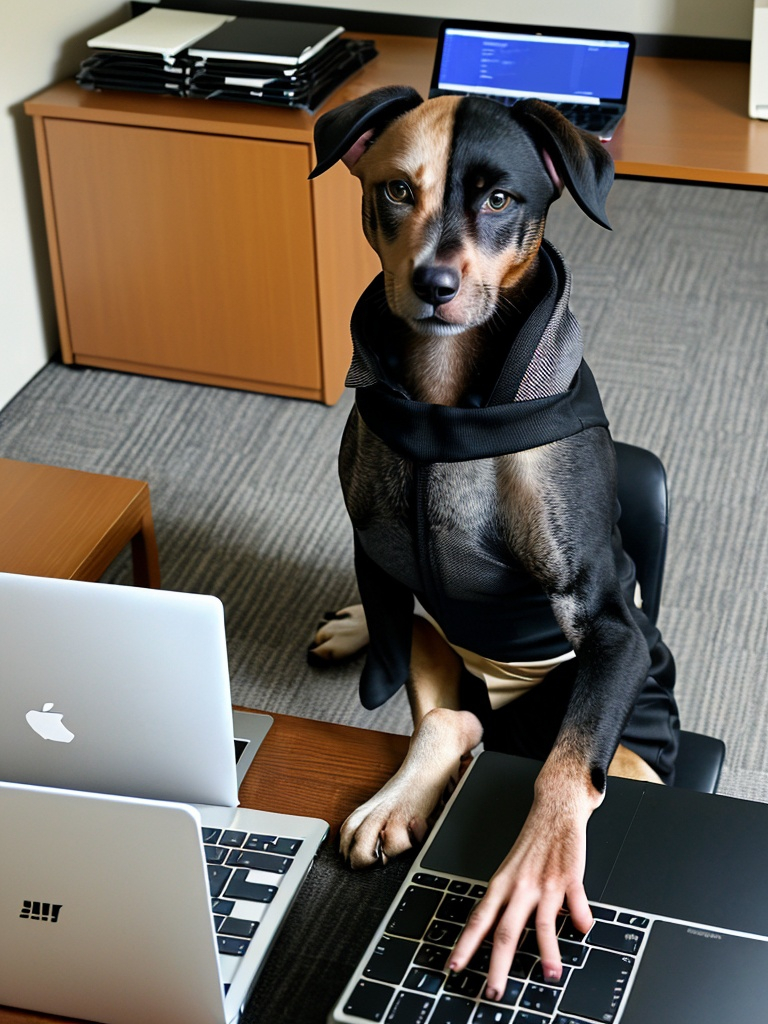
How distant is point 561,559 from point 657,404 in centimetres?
169

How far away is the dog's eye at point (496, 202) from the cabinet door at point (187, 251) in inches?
57.9

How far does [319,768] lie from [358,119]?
579 millimetres

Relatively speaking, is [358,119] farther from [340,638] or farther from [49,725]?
[340,638]

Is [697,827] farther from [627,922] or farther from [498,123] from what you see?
[498,123]

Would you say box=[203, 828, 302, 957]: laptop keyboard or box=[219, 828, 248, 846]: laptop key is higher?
box=[219, 828, 248, 846]: laptop key

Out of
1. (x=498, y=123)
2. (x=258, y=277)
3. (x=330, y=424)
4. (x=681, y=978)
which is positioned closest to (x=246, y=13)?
(x=258, y=277)

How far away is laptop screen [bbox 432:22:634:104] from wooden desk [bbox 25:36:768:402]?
82mm

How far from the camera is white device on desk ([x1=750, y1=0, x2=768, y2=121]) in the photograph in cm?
233

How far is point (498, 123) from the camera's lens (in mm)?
1027

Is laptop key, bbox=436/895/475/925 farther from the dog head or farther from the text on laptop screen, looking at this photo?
the text on laptop screen

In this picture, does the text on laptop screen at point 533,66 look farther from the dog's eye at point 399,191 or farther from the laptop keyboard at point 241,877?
the laptop keyboard at point 241,877

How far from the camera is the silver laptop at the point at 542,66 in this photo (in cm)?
233

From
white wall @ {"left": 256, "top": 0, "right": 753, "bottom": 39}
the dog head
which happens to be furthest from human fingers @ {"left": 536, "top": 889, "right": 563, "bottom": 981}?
white wall @ {"left": 256, "top": 0, "right": 753, "bottom": 39}

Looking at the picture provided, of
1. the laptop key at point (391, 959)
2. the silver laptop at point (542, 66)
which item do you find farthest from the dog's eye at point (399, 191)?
the silver laptop at point (542, 66)
